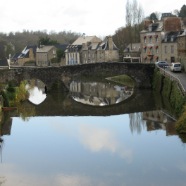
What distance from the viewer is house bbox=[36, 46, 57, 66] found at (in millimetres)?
82562

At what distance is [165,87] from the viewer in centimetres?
3706

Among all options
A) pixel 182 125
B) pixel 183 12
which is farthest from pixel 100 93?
pixel 183 12

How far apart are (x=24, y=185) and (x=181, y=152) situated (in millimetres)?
7178

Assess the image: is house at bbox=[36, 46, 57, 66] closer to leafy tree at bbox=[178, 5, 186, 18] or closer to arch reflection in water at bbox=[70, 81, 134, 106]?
leafy tree at bbox=[178, 5, 186, 18]

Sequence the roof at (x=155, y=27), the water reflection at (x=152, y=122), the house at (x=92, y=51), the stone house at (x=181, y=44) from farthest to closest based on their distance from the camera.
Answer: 1. the house at (x=92, y=51)
2. the roof at (x=155, y=27)
3. the stone house at (x=181, y=44)
4. the water reflection at (x=152, y=122)

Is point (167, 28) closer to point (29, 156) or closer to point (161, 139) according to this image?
point (161, 139)

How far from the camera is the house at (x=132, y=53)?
61.9m

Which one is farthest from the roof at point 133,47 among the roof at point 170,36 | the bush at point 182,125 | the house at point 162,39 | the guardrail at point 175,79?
the bush at point 182,125

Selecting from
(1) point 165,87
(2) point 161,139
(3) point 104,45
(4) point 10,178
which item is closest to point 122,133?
(2) point 161,139

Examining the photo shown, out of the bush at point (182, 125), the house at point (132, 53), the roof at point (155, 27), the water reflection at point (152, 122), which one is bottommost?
the water reflection at point (152, 122)

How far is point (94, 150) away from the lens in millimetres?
21000

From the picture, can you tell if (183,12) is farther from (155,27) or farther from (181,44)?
(181,44)

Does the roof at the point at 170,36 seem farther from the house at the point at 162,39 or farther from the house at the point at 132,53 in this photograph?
the house at the point at 132,53

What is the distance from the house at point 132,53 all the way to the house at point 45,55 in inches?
796
